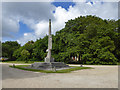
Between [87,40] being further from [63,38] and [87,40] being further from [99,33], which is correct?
[63,38]

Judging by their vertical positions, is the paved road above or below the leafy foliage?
below

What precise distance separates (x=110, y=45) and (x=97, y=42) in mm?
3313

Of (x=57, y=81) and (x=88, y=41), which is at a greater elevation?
(x=88, y=41)

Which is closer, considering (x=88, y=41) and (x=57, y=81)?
(x=57, y=81)

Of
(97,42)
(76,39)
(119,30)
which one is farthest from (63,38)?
(119,30)

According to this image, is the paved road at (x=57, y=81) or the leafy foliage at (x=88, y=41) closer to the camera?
Answer: the paved road at (x=57, y=81)

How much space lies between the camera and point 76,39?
1208 inches

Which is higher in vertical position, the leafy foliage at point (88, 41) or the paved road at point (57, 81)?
the leafy foliage at point (88, 41)

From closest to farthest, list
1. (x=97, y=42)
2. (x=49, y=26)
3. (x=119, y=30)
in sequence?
(x=49, y=26), (x=97, y=42), (x=119, y=30)

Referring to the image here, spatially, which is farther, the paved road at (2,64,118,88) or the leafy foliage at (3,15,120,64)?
the leafy foliage at (3,15,120,64)

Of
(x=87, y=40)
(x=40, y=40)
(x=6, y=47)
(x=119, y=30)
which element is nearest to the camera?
(x=87, y=40)

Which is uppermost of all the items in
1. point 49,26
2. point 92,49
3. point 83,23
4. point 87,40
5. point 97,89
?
point 83,23

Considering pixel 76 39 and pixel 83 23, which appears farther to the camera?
pixel 83 23

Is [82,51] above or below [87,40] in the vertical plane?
below
